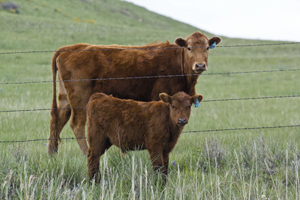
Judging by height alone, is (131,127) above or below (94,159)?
above

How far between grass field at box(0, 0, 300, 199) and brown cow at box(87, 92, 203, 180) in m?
0.18

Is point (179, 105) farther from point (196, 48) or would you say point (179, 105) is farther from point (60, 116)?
point (60, 116)

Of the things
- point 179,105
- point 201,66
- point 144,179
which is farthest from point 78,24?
point 144,179

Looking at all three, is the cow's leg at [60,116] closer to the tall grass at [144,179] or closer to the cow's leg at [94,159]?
the tall grass at [144,179]

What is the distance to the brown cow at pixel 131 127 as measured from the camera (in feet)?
14.3

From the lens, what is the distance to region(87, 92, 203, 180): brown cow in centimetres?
436

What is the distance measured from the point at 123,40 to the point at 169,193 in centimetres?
2649

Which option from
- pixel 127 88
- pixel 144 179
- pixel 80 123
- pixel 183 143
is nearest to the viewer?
pixel 144 179

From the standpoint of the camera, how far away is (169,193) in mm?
3990

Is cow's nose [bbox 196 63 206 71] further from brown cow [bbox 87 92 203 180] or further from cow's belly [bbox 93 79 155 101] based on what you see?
cow's belly [bbox 93 79 155 101]

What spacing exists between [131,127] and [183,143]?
2392 mm

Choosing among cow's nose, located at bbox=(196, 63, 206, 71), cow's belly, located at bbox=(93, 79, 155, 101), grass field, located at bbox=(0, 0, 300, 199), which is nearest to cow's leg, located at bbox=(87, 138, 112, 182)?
grass field, located at bbox=(0, 0, 300, 199)

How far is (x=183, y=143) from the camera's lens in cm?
662

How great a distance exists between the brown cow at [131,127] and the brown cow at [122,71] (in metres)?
1.01
